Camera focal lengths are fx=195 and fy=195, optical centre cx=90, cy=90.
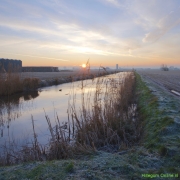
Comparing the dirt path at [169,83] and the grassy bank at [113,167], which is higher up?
the dirt path at [169,83]

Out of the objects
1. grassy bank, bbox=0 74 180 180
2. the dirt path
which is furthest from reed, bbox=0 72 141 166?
the dirt path

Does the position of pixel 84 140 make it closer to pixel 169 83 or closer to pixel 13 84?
pixel 13 84

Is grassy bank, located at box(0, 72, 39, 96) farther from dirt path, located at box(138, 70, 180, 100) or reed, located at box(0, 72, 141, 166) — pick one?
dirt path, located at box(138, 70, 180, 100)

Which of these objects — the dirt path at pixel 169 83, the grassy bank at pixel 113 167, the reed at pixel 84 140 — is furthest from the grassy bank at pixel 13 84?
the grassy bank at pixel 113 167

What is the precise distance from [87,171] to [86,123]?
8.36ft

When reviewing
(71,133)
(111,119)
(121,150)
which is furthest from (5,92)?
(121,150)

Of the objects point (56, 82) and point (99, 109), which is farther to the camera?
point (56, 82)

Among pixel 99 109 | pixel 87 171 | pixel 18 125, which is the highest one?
pixel 99 109

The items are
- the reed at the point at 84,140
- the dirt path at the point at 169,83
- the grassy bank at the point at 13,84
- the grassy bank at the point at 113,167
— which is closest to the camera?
the grassy bank at the point at 113,167

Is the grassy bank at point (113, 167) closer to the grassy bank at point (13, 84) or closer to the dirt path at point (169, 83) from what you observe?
the dirt path at point (169, 83)

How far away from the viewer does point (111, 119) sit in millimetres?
5707

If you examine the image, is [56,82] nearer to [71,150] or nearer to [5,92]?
[5,92]

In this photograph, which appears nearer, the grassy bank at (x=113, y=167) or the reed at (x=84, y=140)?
the grassy bank at (x=113, y=167)

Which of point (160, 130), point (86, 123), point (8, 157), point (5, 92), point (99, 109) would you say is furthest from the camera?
point (5, 92)
